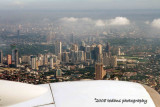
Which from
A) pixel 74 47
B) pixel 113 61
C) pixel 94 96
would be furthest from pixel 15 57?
pixel 94 96

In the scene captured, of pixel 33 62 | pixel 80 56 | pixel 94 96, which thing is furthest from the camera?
pixel 80 56

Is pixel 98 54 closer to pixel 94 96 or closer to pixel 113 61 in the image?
pixel 113 61

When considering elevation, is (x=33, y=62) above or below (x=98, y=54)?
below

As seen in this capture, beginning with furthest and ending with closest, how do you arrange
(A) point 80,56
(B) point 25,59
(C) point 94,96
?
1. (A) point 80,56
2. (B) point 25,59
3. (C) point 94,96

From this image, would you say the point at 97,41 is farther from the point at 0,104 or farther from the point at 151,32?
the point at 0,104

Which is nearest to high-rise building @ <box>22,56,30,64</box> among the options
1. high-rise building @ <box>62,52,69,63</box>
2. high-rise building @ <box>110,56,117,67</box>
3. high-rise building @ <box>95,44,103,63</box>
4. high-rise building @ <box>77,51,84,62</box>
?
high-rise building @ <box>62,52,69,63</box>

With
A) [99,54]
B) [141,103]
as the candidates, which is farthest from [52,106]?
[99,54]

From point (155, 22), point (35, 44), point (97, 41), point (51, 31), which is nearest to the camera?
point (35, 44)

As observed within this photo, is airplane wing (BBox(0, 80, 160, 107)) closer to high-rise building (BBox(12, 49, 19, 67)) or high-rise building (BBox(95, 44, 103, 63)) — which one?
high-rise building (BBox(12, 49, 19, 67))
